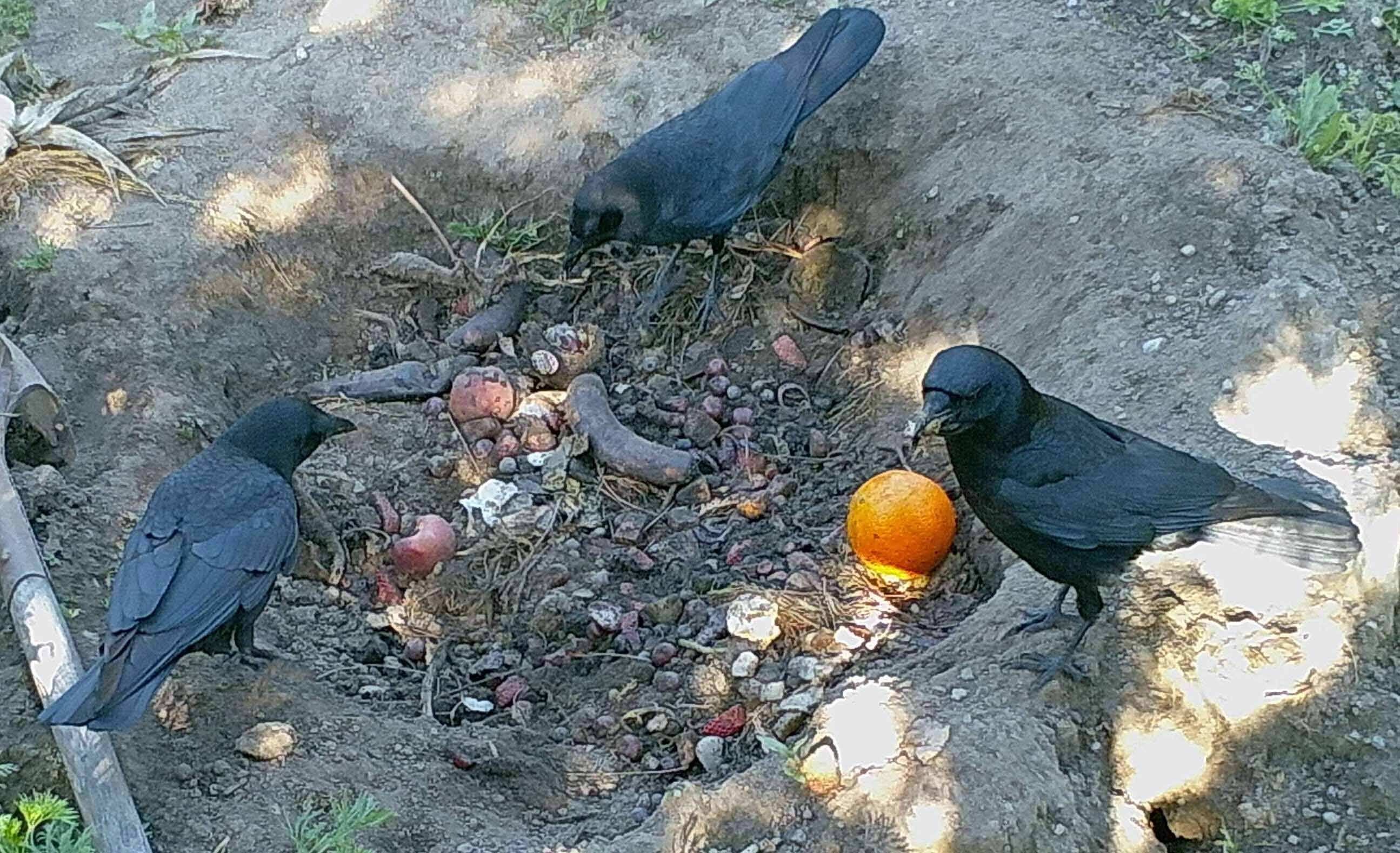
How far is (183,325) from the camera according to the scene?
5.09m

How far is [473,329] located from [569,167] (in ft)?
3.24

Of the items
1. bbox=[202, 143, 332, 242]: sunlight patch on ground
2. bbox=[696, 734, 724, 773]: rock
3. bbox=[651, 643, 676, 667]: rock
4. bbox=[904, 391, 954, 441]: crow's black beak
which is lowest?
bbox=[651, 643, 676, 667]: rock

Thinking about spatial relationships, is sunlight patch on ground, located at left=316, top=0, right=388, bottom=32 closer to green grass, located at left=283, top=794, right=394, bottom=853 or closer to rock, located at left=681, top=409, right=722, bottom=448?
rock, located at left=681, top=409, right=722, bottom=448

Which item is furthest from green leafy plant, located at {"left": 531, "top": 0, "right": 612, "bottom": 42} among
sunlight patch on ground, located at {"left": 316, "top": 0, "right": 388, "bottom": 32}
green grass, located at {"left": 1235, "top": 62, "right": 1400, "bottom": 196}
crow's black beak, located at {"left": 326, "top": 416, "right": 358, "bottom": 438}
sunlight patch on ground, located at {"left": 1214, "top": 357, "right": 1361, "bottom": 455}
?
sunlight patch on ground, located at {"left": 1214, "top": 357, "right": 1361, "bottom": 455}

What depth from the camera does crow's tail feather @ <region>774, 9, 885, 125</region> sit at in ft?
18.2

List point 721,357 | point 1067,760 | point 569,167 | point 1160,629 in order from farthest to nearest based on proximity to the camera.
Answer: point 569,167 → point 721,357 → point 1160,629 → point 1067,760

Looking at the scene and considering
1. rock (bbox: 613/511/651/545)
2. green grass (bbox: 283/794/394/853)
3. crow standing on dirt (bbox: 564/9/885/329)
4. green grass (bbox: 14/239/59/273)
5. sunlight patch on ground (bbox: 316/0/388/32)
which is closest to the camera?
green grass (bbox: 283/794/394/853)

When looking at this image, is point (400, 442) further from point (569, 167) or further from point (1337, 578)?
point (1337, 578)

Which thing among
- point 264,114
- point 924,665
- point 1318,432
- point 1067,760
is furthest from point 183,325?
point 1318,432

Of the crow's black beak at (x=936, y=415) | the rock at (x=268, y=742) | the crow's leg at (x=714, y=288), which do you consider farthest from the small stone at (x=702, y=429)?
the rock at (x=268, y=742)

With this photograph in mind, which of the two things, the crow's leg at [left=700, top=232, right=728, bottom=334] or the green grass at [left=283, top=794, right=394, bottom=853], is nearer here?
the green grass at [left=283, top=794, right=394, bottom=853]

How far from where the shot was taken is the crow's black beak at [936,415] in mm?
3174

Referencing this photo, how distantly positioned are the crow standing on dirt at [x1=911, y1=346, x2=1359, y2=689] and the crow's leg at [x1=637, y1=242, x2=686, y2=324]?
2520mm

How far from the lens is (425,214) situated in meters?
5.92
